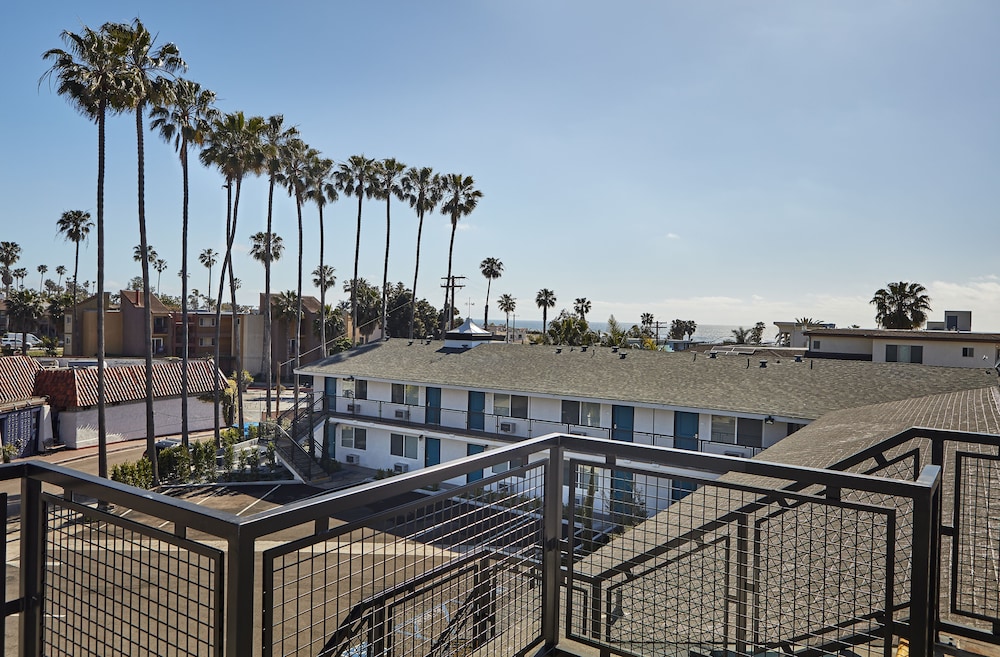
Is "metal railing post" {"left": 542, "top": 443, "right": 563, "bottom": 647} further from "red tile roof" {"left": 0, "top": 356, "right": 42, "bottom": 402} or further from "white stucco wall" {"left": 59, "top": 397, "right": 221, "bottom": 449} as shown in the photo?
"red tile roof" {"left": 0, "top": 356, "right": 42, "bottom": 402}

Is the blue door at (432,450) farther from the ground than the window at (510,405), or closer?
closer

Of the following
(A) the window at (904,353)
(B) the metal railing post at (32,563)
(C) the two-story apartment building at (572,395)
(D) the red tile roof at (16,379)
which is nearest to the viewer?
(B) the metal railing post at (32,563)

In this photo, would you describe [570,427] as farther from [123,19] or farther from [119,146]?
[119,146]

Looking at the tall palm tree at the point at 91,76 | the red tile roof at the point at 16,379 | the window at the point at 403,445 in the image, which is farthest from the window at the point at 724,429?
the red tile roof at the point at 16,379

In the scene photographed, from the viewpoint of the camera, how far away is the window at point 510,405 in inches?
1067

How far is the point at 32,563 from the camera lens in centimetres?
241

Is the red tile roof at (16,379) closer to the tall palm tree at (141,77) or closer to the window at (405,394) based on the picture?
the tall palm tree at (141,77)

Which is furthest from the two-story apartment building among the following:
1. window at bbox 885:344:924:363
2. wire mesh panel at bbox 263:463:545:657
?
wire mesh panel at bbox 263:463:545:657

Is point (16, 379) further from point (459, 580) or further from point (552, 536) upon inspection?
point (552, 536)

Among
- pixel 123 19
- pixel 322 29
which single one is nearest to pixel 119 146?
pixel 123 19

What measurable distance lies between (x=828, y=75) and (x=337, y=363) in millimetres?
25981

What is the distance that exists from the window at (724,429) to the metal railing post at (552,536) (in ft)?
68.8

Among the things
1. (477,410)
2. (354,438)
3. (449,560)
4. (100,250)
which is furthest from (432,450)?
(449,560)

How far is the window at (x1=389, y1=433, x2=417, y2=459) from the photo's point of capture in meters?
29.2
